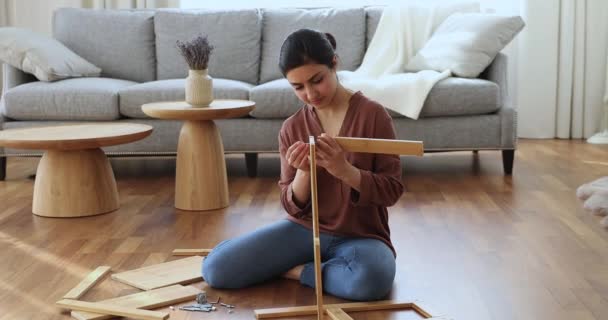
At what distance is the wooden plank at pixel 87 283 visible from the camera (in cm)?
221

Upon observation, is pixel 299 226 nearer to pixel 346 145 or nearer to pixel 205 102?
pixel 346 145

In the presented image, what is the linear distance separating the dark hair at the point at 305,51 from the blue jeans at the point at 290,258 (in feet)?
1.63

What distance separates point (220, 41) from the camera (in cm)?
452

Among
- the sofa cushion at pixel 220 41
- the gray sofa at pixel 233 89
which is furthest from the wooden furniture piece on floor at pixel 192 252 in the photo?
the sofa cushion at pixel 220 41

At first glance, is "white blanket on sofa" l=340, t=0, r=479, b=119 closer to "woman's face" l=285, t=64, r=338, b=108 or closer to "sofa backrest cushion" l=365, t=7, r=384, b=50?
"sofa backrest cushion" l=365, t=7, r=384, b=50

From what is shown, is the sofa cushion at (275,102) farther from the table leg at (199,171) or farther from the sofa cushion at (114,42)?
the sofa cushion at (114,42)

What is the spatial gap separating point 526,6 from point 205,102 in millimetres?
2514

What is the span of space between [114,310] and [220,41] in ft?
8.68

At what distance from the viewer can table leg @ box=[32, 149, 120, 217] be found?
317 cm

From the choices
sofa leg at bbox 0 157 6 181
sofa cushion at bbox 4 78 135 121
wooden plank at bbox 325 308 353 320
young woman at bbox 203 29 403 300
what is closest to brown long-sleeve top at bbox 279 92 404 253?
young woman at bbox 203 29 403 300

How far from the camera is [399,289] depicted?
2.27 metres

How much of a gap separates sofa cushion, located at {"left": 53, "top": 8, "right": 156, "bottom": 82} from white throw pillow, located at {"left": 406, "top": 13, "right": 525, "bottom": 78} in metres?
1.44

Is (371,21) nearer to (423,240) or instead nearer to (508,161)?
(508,161)

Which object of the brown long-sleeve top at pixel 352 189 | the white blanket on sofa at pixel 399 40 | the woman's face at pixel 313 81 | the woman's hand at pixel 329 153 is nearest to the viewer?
the woman's hand at pixel 329 153
